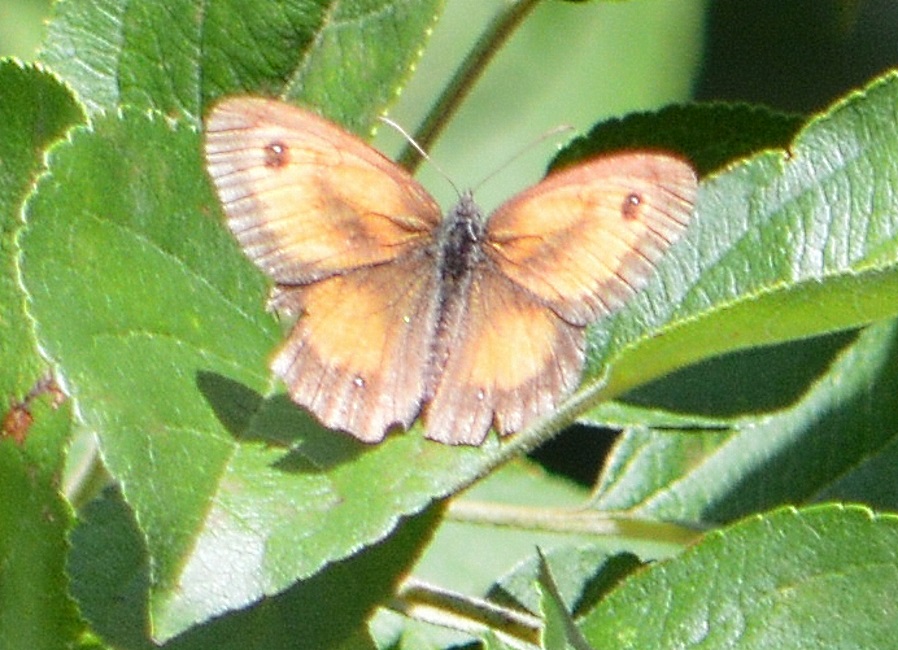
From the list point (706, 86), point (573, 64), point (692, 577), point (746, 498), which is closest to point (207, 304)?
point (692, 577)

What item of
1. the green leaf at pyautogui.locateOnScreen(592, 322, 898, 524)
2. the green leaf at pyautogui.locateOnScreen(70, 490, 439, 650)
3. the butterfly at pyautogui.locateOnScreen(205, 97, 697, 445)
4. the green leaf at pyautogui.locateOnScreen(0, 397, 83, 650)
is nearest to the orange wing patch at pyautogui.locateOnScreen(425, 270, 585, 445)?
the butterfly at pyautogui.locateOnScreen(205, 97, 697, 445)

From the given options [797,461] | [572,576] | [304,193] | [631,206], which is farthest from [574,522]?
[304,193]

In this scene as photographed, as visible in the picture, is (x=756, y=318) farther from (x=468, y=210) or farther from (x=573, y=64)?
(x=573, y=64)

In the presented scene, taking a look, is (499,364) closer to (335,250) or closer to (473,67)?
(335,250)

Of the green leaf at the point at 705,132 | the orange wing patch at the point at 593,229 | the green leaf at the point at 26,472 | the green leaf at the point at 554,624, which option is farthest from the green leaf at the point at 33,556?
the green leaf at the point at 705,132

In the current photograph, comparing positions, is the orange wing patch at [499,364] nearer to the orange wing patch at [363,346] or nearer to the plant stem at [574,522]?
the orange wing patch at [363,346]
